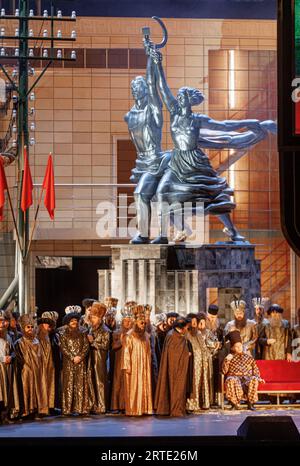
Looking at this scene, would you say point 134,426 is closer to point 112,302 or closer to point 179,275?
point 112,302

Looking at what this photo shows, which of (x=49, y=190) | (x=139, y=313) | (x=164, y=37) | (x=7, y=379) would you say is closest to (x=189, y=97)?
(x=164, y=37)

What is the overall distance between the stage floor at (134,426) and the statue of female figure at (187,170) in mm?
2265

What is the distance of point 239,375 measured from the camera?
7.70 meters

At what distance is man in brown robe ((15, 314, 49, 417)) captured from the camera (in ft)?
24.0

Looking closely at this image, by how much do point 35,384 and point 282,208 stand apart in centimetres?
374

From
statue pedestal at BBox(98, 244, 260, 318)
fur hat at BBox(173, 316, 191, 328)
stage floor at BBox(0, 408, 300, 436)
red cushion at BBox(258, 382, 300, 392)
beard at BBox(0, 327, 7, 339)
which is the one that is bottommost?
stage floor at BBox(0, 408, 300, 436)

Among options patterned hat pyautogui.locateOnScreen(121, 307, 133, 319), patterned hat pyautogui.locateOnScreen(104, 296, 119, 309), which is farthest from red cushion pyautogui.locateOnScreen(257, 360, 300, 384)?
patterned hat pyautogui.locateOnScreen(104, 296, 119, 309)

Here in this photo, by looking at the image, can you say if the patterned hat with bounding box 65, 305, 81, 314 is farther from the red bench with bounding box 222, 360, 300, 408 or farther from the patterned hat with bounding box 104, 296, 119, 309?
the red bench with bounding box 222, 360, 300, 408

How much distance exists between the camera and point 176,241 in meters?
9.42

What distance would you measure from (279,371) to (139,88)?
9.62 ft

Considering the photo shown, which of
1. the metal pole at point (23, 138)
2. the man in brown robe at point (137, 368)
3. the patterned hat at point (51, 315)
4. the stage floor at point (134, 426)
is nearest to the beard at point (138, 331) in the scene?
the man in brown robe at point (137, 368)

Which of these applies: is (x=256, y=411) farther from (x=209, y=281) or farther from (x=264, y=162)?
(x=264, y=162)

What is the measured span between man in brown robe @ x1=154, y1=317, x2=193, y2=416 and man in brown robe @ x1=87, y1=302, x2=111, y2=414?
0.39 metres
